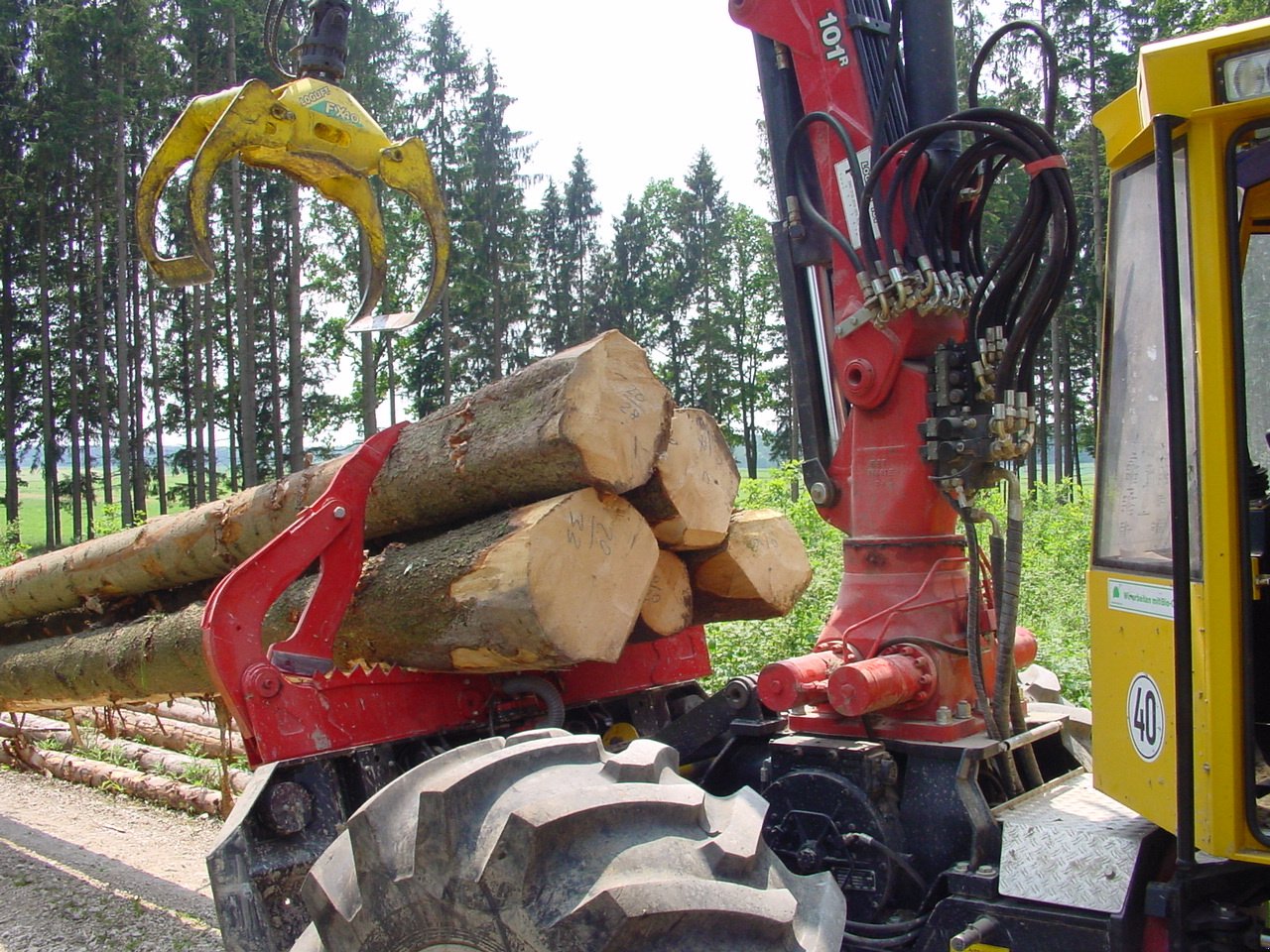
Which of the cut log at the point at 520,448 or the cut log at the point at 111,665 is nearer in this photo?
the cut log at the point at 520,448

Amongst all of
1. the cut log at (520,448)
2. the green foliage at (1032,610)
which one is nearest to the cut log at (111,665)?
the cut log at (520,448)

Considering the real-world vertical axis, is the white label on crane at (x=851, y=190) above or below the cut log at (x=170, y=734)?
above

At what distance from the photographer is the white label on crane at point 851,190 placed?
3.76 m

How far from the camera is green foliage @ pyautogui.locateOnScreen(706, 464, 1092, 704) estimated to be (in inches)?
333

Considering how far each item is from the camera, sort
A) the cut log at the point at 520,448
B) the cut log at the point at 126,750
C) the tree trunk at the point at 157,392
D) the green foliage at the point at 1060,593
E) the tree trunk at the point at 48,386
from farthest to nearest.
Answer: the tree trunk at the point at 157,392
the tree trunk at the point at 48,386
the green foliage at the point at 1060,593
the cut log at the point at 126,750
the cut log at the point at 520,448

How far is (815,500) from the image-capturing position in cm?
398

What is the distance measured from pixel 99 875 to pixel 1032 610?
25.6 ft

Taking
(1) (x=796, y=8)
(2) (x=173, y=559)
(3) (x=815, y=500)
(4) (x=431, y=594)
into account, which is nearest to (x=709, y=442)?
(3) (x=815, y=500)

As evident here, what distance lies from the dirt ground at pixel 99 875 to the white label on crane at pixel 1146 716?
14.3ft

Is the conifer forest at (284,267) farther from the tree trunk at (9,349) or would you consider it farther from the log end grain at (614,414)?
the log end grain at (614,414)

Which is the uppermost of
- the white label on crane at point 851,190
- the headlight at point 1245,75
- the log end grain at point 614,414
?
the white label on crane at point 851,190

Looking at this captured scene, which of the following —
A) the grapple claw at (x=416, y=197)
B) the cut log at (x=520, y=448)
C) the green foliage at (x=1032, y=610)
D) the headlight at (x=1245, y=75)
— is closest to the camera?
the headlight at (x=1245, y=75)

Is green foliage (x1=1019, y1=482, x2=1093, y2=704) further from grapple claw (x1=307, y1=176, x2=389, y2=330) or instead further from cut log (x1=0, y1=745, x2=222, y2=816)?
cut log (x1=0, y1=745, x2=222, y2=816)

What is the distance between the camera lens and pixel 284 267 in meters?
36.1
